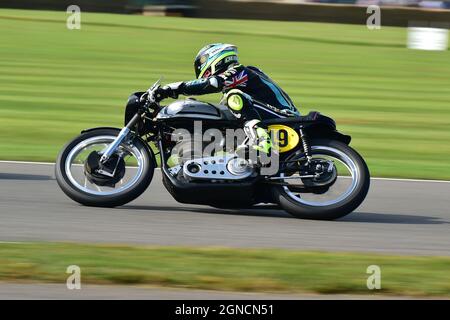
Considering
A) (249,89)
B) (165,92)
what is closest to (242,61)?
(249,89)

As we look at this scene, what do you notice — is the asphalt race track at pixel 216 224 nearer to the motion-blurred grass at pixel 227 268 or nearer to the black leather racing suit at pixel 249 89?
the motion-blurred grass at pixel 227 268

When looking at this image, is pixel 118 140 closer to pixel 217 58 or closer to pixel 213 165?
pixel 213 165

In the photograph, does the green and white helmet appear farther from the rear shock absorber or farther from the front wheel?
the front wheel

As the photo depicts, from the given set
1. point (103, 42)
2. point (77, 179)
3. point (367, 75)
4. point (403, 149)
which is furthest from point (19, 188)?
point (103, 42)

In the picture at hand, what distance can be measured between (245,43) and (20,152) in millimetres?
19965

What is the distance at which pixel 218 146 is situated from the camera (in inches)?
337

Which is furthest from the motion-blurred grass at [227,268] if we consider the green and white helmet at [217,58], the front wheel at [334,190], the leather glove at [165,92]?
the green and white helmet at [217,58]

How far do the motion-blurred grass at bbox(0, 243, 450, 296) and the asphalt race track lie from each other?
352 millimetres

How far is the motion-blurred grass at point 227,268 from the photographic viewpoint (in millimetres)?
6277

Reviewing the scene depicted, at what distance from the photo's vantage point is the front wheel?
27.1 feet

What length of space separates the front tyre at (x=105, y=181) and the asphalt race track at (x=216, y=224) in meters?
Answer: 0.12

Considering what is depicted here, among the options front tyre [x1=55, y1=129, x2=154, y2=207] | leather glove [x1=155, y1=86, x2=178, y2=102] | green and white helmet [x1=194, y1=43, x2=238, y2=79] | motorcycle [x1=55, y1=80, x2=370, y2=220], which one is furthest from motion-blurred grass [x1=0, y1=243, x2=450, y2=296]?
green and white helmet [x1=194, y1=43, x2=238, y2=79]
